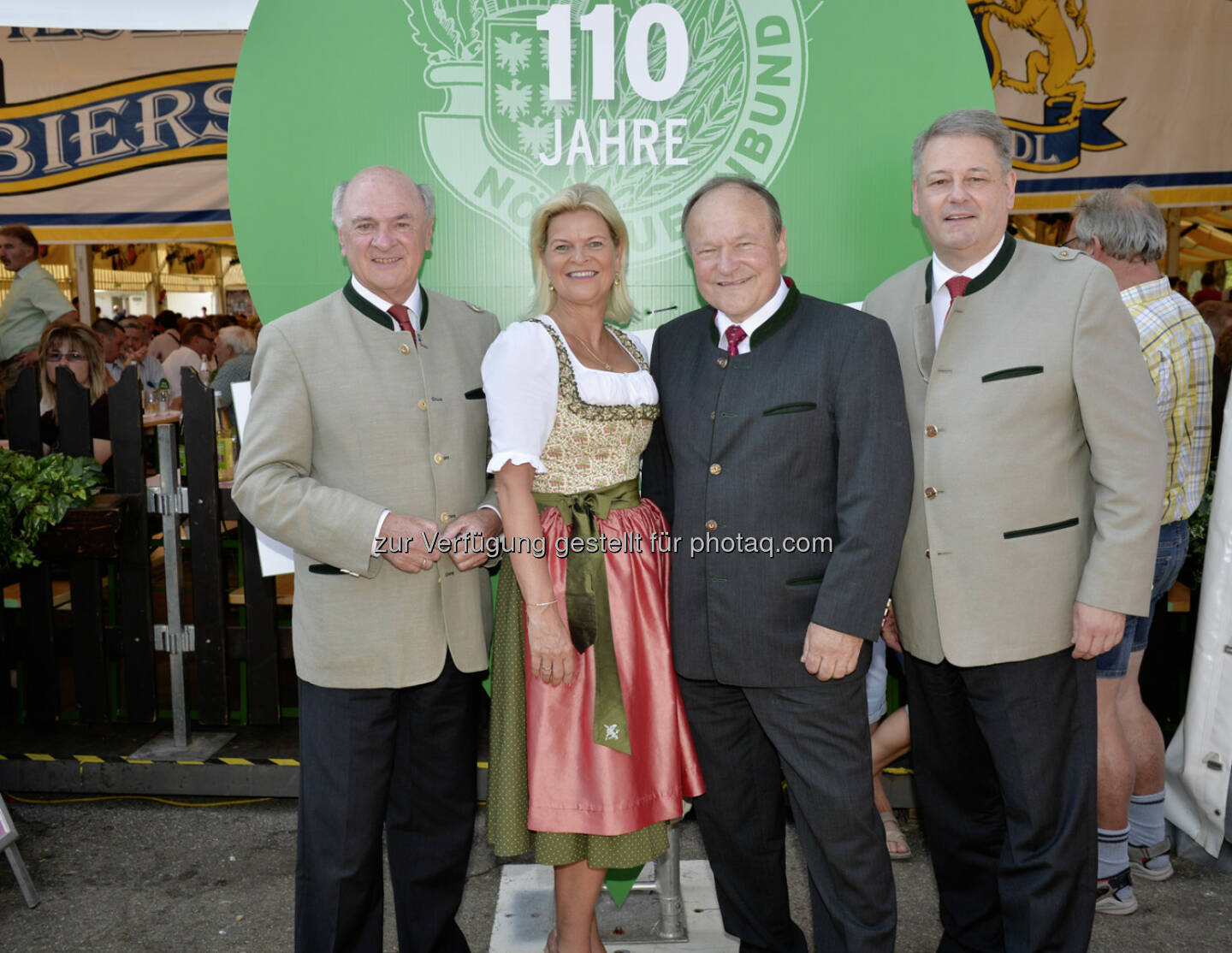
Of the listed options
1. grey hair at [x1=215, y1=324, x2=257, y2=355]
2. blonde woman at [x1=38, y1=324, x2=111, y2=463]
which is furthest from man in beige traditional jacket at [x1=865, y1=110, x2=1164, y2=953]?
grey hair at [x1=215, y1=324, x2=257, y2=355]

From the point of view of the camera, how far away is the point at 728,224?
80.9 inches

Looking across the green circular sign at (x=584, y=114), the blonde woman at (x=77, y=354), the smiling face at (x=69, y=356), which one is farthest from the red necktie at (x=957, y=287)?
the smiling face at (x=69, y=356)

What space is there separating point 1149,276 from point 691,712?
1.78 m

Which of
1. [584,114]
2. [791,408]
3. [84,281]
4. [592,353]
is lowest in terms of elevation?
[791,408]

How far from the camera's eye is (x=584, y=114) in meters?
2.72

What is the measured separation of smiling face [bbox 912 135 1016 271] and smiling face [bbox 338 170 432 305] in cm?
109

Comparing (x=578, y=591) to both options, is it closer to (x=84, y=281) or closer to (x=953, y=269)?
(x=953, y=269)

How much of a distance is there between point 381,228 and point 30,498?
182 cm

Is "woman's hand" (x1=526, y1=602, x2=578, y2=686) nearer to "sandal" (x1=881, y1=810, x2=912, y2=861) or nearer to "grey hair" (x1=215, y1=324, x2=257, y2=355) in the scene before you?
"sandal" (x1=881, y1=810, x2=912, y2=861)

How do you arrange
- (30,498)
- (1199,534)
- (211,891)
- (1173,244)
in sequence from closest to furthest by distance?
(211,891), (30,498), (1199,534), (1173,244)

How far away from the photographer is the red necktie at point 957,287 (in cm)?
213

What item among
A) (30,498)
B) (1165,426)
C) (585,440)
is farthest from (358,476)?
(1165,426)

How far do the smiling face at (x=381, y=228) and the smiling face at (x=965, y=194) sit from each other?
42.9 inches

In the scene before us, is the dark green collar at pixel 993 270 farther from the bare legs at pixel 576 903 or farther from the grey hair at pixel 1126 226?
the bare legs at pixel 576 903
